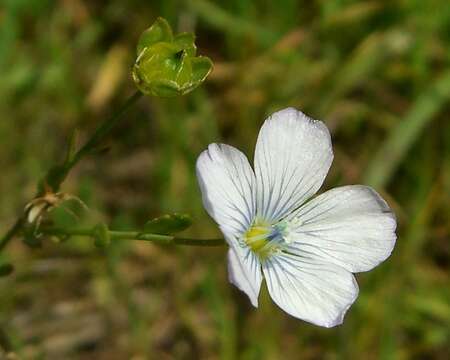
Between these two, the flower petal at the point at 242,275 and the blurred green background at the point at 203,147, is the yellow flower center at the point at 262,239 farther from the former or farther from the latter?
the blurred green background at the point at 203,147

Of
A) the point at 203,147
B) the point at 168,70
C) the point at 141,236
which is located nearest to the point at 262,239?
the point at 141,236

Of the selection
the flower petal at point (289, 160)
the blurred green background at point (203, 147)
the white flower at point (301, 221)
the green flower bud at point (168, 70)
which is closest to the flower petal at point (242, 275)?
the white flower at point (301, 221)

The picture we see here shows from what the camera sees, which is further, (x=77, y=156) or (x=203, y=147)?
(x=203, y=147)

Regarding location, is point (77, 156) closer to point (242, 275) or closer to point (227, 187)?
point (227, 187)

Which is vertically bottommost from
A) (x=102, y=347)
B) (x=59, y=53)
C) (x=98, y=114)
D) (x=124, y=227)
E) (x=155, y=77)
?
(x=102, y=347)

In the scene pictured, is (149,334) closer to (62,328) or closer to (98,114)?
(62,328)

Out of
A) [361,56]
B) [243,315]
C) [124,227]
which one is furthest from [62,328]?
[361,56]
